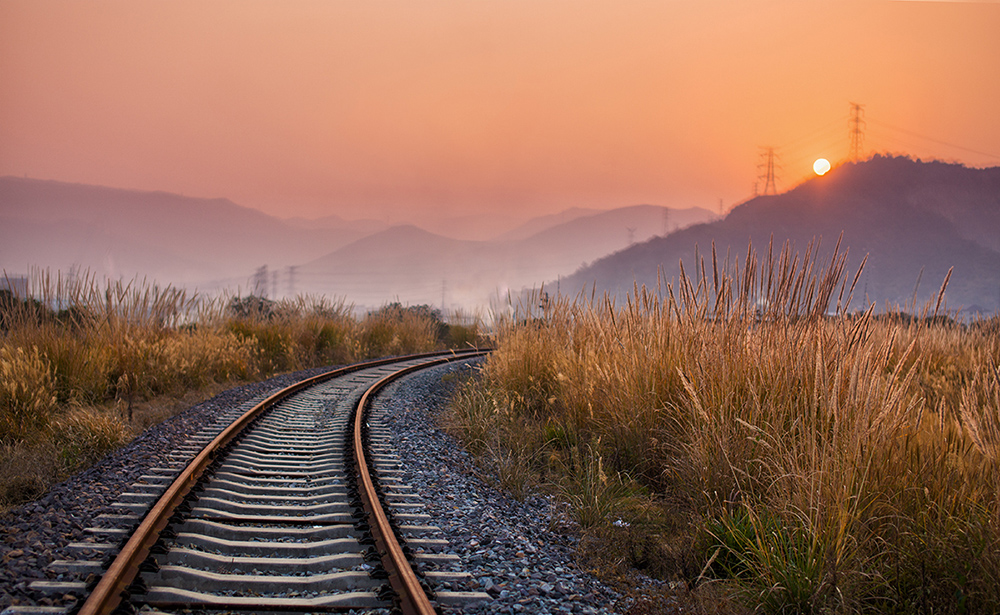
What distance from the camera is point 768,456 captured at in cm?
383

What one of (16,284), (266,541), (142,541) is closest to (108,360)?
(16,284)

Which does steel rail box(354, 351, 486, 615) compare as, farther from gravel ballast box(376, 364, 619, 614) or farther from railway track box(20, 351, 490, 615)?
gravel ballast box(376, 364, 619, 614)

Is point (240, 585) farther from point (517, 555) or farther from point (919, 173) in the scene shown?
point (919, 173)

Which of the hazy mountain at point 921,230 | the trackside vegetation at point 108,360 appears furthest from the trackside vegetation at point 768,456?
the hazy mountain at point 921,230

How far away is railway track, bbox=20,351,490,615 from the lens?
3.14m

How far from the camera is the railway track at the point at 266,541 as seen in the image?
314 cm

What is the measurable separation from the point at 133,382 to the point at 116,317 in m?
1.31

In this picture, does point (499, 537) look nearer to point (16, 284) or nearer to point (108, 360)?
point (108, 360)

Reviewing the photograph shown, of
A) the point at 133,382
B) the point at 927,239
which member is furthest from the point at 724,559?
the point at 927,239

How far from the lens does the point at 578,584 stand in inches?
137

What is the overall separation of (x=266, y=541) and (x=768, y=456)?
3.58 meters

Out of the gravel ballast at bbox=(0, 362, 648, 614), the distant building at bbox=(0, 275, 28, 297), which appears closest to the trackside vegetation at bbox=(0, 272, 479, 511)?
the distant building at bbox=(0, 275, 28, 297)

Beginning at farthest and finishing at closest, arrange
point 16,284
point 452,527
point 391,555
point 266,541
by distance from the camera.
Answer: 1. point 16,284
2. point 452,527
3. point 266,541
4. point 391,555

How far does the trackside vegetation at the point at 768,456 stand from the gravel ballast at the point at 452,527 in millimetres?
286
